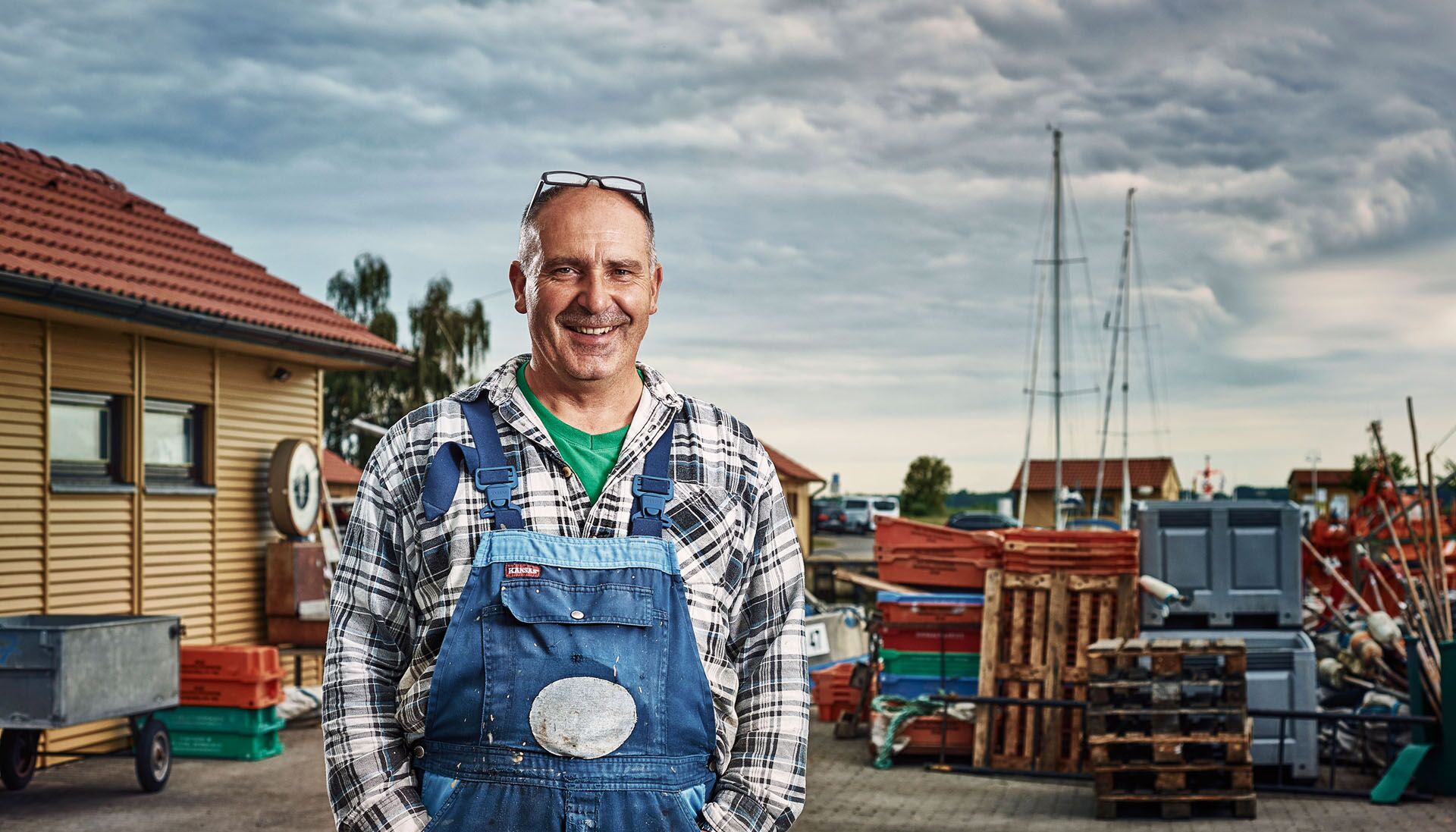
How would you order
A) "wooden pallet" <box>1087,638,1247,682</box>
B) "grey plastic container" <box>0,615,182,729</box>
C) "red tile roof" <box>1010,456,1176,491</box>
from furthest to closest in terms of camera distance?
"red tile roof" <box>1010,456,1176,491</box>
"wooden pallet" <box>1087,638,1247,682</box>
"grey plastic container" <box>0,615,182,729</box>

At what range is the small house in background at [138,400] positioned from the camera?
39.5ft

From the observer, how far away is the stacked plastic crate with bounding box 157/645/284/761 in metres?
12.5

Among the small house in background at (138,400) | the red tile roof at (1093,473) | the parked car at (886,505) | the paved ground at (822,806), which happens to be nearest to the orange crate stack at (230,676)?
the paved ground at (822,806)

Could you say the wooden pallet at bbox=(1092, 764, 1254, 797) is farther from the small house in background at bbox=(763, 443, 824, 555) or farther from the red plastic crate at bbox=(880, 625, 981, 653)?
the small house in background at bbox=(763, 443, 824, 555)

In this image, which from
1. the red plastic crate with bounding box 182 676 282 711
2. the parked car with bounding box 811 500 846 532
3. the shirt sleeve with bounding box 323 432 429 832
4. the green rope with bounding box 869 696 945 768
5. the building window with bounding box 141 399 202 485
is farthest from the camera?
the parked car with bounding box 811 500 846 532

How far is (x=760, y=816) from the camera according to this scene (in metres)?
2.98

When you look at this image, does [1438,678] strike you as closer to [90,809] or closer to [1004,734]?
[1004,734]

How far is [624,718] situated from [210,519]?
42.4 ft

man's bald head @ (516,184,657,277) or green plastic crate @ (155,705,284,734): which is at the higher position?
man's bald head @ (516,184,657,277)

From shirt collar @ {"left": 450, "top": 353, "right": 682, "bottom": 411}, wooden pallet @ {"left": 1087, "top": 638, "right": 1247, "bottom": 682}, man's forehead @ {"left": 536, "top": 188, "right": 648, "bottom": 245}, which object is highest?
man's forehead @ {"left": 536, "top": 188, "right": 648, "bottom": 245}

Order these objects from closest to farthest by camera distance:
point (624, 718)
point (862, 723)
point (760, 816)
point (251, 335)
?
point (624, 718)
point (760, 816)
point (251, 335)
point (862, 723)

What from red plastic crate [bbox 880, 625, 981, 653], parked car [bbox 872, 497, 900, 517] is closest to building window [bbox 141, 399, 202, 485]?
red plastic crate [bbox 880, 625, 981, 653]

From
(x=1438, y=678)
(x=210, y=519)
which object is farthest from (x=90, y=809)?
(x=1438, y=678)

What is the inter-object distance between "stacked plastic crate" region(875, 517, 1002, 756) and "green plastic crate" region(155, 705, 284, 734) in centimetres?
568
